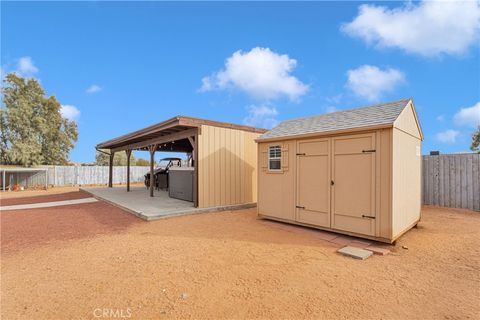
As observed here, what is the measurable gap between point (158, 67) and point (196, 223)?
10033 millimetres

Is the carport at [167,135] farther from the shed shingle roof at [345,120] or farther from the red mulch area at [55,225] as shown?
the shed shingle roof at [345,120]

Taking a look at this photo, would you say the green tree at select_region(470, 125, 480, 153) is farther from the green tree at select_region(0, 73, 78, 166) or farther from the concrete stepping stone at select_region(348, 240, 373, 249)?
the green tree at select_region(0, 73, 78, 166)

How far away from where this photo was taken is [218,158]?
8148 mm

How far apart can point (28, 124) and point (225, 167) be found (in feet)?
70.8

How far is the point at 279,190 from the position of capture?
5918 millimetres

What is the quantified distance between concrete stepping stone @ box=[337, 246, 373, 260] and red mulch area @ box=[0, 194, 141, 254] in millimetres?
4747

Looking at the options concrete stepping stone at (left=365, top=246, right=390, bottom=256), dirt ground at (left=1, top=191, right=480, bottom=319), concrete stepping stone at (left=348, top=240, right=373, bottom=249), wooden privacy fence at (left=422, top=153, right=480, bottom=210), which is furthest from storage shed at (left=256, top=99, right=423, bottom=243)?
wooden privacy fence at (left=422, top=153, right=480, bottom=210)

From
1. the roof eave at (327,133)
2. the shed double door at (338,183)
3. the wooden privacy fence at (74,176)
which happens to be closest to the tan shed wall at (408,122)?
the roof eave at (327,133)

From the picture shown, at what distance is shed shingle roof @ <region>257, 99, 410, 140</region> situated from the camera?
4453mm

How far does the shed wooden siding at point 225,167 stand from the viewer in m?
7.76

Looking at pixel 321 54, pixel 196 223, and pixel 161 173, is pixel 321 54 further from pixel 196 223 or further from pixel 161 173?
pixel 161 173

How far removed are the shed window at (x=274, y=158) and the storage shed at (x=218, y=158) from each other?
250 centimetres

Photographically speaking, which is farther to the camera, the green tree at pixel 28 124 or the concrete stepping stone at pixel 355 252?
the green tree at pixel 28 124

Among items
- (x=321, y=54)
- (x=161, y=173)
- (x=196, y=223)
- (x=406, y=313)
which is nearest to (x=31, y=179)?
(x=161, y=173)
